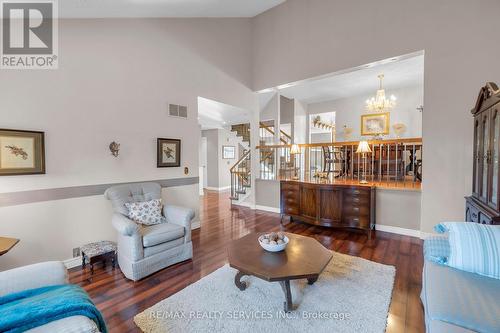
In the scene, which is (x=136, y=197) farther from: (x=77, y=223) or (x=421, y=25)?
(x=421, y=25)

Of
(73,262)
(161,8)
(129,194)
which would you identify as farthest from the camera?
(161,8)

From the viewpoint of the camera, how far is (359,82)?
677cm

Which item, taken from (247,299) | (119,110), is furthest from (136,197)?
(247,299)

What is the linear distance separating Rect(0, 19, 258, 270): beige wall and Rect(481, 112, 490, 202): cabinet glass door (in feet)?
13.5

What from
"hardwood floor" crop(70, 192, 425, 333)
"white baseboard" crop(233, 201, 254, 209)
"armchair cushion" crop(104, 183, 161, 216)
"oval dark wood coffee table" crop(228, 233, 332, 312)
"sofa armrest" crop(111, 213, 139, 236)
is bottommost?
"hardwood floor" crop(70, 192, 425, 333)

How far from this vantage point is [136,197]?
322 centimetres

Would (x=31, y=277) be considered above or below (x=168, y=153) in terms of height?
below

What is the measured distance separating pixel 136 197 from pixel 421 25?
508 cm

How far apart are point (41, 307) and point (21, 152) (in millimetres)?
2252

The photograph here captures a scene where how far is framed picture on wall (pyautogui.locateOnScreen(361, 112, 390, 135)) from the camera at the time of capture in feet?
24.8

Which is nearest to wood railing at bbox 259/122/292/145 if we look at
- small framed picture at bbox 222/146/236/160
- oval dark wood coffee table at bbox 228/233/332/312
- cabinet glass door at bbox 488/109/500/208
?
small framed picture at bbox 222/146/236/160

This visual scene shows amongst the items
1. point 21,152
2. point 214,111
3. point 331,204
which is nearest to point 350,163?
point 331,204

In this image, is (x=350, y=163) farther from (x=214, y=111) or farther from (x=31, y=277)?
(x=31, y=277)

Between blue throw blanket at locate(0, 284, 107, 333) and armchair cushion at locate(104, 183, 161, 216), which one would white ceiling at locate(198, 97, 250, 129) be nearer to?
→ armchair cushion at locate(104, 183, 161, 216)
